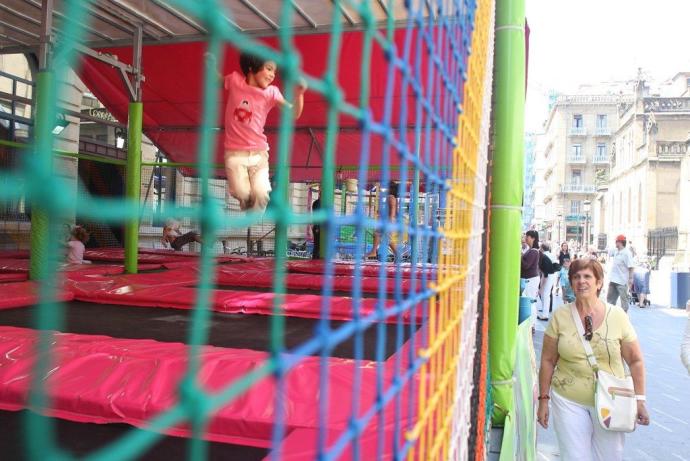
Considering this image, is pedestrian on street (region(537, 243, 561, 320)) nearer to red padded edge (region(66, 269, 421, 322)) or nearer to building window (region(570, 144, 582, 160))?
red padded edge (region(66, 269, 421, 322))

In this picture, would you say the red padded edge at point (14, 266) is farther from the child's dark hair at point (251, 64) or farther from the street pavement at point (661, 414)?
the street pavement at point (661, 414)

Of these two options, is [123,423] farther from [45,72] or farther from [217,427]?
[45,72]

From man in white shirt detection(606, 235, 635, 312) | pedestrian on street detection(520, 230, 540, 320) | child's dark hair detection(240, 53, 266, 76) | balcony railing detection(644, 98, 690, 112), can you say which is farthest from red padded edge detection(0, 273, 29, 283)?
balcony railing detection(644, 98, 690, 112)

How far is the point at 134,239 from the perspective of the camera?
222 inches

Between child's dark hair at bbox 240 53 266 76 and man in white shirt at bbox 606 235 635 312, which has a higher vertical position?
child's dark hair at bbox 240 53 266 76

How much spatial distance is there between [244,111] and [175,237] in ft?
26.0

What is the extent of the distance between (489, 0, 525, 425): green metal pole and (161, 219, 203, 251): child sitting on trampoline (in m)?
7.57

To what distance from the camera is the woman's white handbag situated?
8.24ft

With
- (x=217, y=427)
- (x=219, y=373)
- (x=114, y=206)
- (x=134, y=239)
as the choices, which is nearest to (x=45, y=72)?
(x=134, y=239)

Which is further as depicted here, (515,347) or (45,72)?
(45,72)

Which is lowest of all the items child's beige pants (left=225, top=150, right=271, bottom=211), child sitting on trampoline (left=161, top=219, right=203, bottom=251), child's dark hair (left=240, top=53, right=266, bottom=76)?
child sitting on trampoline (left=161, top=219, right=203, bottom=251)

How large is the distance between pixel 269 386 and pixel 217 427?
24 cm

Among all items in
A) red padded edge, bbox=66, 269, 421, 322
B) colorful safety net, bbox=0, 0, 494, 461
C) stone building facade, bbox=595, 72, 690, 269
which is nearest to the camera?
colorful safety net, bbox=0, 0, 494, 461

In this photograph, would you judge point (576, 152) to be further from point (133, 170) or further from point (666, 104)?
point (133, 170)
